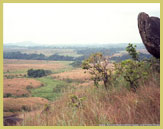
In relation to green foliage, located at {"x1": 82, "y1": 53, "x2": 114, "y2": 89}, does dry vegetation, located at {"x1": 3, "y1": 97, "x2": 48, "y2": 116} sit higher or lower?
lower

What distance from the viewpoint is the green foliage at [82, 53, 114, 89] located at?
8289 millimetres

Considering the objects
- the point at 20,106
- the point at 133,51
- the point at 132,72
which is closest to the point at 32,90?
the point at 20,106

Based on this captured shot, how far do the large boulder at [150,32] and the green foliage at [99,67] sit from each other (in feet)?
6.48

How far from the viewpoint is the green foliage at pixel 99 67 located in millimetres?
8289

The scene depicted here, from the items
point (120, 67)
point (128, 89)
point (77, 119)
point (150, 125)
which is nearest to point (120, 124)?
point (150, 125)

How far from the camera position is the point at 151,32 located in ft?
21.3

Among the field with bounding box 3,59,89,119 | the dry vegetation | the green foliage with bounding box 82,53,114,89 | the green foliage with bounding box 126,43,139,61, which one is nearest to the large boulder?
the green foliage with bounding box 126,43,139,61

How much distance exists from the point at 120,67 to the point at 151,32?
1.96m

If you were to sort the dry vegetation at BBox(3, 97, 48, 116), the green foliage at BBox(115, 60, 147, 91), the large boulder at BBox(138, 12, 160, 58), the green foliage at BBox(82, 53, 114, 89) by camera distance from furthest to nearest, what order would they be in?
the dry vegetation at BBox(3, 97, 48, 116)
the green foliage at BBox(82, 53, 114, 89)
the green foliage at BBox(115, 60, 147, 91)
the large boulder at BBox(138, 12, 160, 58)

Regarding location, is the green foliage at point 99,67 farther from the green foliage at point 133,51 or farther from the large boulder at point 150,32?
the large boulder at point 150,32

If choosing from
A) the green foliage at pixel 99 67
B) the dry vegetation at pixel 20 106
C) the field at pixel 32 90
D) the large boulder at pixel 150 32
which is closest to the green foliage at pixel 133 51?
the green foliage at pixel 99 67

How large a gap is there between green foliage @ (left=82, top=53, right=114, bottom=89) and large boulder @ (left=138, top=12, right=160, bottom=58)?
6.48 ft

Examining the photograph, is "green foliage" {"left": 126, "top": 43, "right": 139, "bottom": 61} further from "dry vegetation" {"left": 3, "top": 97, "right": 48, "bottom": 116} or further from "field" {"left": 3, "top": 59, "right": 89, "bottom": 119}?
"dry vegetation" {"left": 3, "top": 97, "right": 48, "bottom": 116}

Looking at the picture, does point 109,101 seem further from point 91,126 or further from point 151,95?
point 91,126
